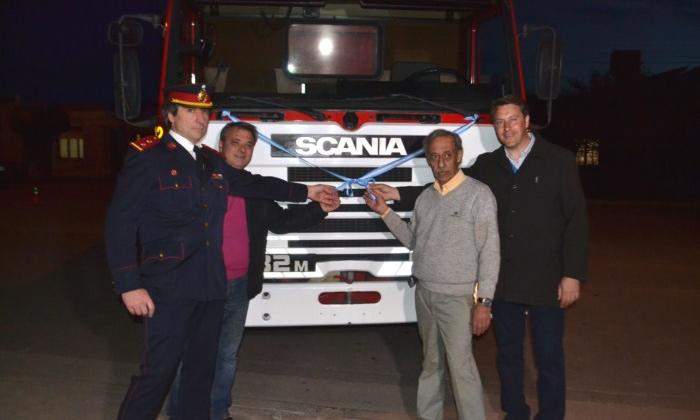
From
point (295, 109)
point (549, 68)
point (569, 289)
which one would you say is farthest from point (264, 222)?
point (549, 68)

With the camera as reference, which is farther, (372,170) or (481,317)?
(372,170)

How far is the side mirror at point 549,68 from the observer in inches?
229

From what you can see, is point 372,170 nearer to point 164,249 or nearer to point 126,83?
point 126,83

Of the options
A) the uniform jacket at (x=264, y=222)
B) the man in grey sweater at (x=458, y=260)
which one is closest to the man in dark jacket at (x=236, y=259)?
the uniform jacket at (x=264, y=222)

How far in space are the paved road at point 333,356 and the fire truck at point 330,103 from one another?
1.98 ft

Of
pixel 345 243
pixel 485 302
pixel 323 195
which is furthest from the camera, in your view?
pixel 345 243

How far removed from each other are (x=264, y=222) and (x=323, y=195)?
450mm

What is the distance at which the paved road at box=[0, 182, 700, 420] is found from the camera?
5.23 metres

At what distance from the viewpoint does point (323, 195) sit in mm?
4977

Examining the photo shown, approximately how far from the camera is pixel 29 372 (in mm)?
5898

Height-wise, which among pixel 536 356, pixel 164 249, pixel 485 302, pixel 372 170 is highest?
pixel 372 170

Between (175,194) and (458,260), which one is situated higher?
(175,194)

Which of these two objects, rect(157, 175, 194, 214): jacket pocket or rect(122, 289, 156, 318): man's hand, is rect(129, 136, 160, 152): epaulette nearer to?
rect(157, 175, 194, 214): jacket pocket

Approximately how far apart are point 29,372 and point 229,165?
9.01ft
